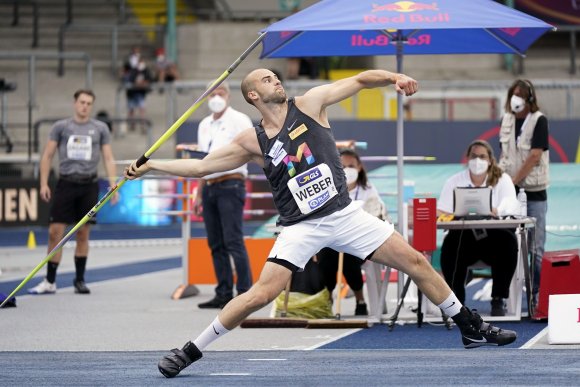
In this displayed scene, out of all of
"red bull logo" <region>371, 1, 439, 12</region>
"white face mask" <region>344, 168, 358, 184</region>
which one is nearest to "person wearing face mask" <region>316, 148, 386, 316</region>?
"white face mask" <region>344, 168, 358, 184</region>

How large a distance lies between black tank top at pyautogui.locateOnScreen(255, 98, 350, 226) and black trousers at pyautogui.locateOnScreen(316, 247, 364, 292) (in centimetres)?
323

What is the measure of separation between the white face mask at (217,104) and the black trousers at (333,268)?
172cm

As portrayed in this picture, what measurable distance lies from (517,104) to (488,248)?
1.27 m

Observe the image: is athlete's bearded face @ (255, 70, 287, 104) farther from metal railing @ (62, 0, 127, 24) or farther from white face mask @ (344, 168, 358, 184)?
metal railing @ (62, 0, 127, 24)

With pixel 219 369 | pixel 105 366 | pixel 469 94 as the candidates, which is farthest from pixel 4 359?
pixel 469 94

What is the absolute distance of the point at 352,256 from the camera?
39.3 ft

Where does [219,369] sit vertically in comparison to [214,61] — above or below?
below

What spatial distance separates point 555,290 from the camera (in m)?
11.1

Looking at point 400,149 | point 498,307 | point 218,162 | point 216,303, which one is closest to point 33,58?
point 216,303

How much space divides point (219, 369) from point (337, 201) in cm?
130

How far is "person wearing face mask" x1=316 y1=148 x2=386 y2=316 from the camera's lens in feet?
39.5

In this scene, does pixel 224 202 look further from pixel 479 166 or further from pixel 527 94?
pixel 527 94

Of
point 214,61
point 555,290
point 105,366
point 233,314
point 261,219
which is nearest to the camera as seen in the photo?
point 233,314

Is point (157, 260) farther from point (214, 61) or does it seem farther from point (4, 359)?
point (214, 61)
